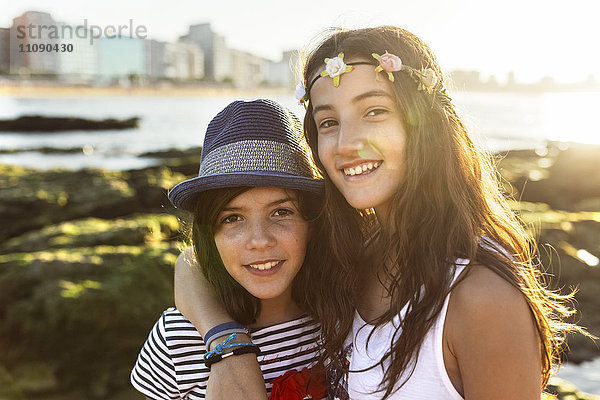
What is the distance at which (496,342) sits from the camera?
1.66 metres

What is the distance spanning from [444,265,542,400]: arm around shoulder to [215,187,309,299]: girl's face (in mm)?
812

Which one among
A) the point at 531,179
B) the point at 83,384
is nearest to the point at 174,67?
the point at 531,179

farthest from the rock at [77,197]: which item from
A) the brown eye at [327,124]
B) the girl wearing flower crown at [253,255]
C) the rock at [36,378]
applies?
the brown eye at [327,124]

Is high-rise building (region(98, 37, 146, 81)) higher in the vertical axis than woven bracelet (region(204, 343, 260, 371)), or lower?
higher

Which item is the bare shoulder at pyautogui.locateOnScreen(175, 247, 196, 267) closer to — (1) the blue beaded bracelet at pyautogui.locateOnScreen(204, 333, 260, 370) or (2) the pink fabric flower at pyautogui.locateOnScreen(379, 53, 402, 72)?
(1) the blue beaded bracelet at pyautogui.locateOnScreen(204, 333, 260, 370)

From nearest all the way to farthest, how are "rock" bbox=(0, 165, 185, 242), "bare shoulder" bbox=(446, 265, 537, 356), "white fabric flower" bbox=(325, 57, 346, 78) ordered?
"bare shoulder" bbox=(446, 265, 537, 356)
"white fabric flower" bbox=(325, 57, 346, 78)
"rock" bbox=(0, 165, 185, 242)

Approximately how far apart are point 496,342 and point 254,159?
1.17 m

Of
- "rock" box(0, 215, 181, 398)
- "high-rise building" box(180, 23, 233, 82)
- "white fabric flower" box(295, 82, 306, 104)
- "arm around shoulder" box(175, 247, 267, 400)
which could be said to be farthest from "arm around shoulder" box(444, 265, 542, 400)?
"high-rise building" box(180, 23, 233, 82)

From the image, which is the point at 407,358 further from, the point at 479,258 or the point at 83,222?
the point at 83,222

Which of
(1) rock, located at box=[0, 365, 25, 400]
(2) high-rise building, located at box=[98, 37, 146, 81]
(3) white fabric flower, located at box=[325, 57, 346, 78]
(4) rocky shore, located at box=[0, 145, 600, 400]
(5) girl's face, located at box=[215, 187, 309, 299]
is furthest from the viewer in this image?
(2) high-rise building, located at box=[98, 37, 146, 81]

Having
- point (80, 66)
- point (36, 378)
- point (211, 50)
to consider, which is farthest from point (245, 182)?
point (211, 50)

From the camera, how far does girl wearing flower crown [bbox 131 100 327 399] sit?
2.23 meters

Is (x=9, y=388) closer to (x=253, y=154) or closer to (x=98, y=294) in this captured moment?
(x=98, y=294)

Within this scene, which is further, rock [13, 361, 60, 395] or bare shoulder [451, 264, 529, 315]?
rock [13, 361, 60, 395]
